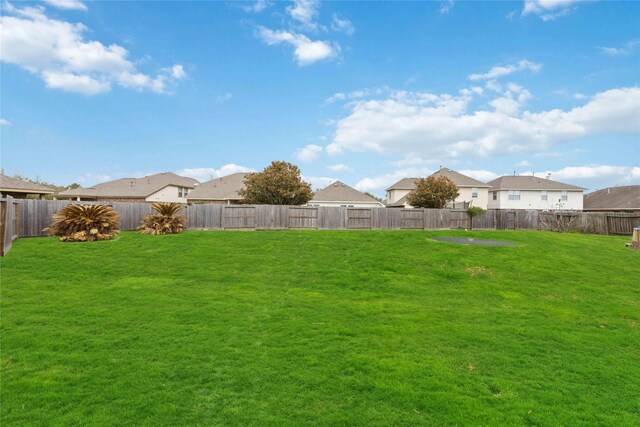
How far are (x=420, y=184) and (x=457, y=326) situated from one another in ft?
103

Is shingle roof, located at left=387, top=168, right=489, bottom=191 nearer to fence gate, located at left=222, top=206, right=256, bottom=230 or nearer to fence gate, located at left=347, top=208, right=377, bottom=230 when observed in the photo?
fence gate, located at left=347, top=208, right=377, bottom=230

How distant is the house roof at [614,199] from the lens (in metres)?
41.1

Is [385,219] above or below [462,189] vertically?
below

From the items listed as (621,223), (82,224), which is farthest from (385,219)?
(621,223)

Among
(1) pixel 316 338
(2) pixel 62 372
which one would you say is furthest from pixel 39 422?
(1) pixel 316 338

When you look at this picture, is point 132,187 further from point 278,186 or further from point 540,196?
point 540,196

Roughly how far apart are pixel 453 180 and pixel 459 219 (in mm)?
21663

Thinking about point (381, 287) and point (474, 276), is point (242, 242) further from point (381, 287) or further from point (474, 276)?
point (474, 276)

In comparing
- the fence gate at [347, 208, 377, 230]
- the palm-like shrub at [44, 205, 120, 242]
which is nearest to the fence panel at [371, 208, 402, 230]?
the fence gate at [347, 208, 377, 230]

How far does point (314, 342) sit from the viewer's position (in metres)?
6.23

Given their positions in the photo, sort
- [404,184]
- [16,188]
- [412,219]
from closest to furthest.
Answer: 1. [16,188]
2. [412,219]
3. [404,184]

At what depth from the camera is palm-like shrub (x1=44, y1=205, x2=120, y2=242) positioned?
15.9 metres

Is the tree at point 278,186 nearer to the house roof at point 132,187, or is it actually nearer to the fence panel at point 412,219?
the fence panel at point 412,219

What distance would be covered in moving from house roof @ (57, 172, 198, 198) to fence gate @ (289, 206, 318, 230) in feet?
80.0
